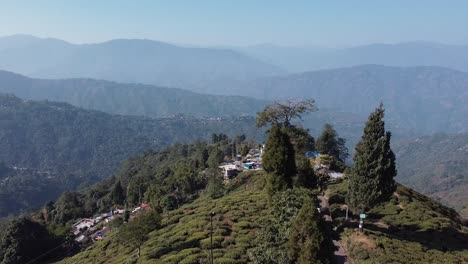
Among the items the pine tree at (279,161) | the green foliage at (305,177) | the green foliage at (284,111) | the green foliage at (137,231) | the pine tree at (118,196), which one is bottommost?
the pine tree at (118,196)

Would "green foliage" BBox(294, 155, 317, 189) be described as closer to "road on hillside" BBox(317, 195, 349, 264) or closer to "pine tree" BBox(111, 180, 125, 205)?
"road on hillside" BBox(317, 195, 349, 264)

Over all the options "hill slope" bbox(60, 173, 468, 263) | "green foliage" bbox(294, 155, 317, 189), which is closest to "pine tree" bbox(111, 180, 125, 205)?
"hill slope" bbox(60, 173, 468, 263)

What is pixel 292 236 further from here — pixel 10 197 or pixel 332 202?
pixel 10 197

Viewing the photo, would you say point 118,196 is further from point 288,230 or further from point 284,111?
point 288,230

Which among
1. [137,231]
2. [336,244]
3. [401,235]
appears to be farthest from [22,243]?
[401,235]

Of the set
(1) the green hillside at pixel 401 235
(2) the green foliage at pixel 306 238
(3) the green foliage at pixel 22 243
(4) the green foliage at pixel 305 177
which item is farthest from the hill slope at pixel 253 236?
(3) the green foliage at pixel 22 243

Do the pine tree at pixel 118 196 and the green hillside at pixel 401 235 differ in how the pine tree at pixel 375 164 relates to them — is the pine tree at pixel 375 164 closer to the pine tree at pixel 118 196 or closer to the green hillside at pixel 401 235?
the green hillside at pixel 401 235
